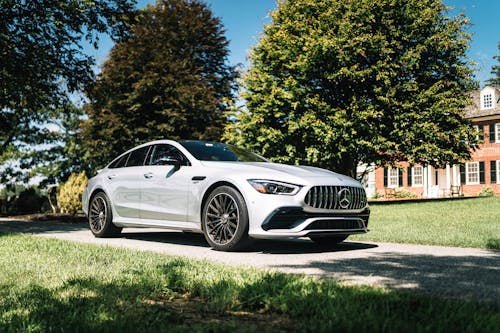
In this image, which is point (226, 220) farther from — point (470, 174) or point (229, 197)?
point (470, 174)

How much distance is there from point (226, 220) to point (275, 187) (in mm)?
807

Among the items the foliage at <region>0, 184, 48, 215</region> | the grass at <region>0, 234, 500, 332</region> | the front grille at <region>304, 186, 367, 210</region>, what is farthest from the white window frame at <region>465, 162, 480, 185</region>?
the grass at <region>0, 234, 500, 332</region>

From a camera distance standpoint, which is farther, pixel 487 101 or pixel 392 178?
pixel 392 178

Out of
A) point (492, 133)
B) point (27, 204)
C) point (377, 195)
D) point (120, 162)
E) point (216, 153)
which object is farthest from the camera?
point (377, 195)

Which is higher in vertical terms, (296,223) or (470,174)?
(470,174)

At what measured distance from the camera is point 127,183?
335 inches

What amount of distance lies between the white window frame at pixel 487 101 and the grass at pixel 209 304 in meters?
40.8

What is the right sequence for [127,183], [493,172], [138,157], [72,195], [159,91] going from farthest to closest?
[493,172] < [159,91] < [72,195] < [138,157] < [127,183]

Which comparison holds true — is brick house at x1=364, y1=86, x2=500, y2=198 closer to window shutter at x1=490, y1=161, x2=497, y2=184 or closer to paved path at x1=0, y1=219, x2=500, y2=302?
window shutter at x1=490, y1=161, x2=497, y2=184

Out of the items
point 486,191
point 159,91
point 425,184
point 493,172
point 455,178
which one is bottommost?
point 486,191

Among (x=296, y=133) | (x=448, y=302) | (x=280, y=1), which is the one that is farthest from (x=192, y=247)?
(x=280, y=1)

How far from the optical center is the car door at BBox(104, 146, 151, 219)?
831 cm

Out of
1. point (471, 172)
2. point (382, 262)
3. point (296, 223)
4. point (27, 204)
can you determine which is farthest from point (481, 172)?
point (382, 262)

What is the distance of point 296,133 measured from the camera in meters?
22.2
